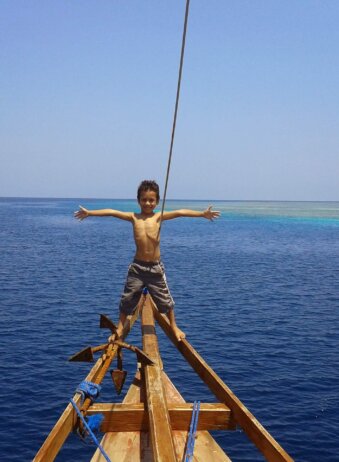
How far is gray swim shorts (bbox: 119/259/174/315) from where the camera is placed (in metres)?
9.51

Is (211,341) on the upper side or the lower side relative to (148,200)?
lower

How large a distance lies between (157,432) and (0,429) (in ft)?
36.8

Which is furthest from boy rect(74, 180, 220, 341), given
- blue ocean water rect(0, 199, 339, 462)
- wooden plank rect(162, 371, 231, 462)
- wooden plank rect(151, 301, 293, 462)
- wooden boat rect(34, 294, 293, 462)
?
blue ocean water rect(0, 199, 339, 462)

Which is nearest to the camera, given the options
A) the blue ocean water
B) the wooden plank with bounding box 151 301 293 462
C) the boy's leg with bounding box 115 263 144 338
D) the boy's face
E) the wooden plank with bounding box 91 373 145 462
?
the wooden plank with bounding box 151 301 293 462

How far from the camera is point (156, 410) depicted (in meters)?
6.22

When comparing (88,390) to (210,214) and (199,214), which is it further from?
(210,214)

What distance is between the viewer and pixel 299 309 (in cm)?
3030

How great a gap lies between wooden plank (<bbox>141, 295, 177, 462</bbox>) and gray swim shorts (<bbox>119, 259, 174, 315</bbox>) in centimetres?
83

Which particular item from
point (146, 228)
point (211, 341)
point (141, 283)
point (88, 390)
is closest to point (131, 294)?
point (141, 283)

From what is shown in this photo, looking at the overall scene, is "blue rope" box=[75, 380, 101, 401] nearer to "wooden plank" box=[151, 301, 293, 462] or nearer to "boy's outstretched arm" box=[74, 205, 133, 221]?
"wooden plank" box=[151, 301, 293, 462]

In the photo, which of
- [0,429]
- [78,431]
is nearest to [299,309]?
[0,429]

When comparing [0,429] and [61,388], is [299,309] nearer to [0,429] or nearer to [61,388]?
[61,388]

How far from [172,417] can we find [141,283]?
315 cm

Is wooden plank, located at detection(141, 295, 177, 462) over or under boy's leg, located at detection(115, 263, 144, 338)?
under
